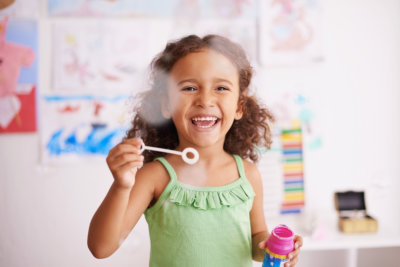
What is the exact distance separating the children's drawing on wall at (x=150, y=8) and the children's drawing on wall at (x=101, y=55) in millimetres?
36

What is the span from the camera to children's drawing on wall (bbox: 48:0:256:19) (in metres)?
1.10

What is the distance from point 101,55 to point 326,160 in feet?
2.97

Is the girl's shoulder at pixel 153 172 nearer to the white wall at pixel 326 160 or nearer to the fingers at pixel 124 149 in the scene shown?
the fingers at pixel 124 149

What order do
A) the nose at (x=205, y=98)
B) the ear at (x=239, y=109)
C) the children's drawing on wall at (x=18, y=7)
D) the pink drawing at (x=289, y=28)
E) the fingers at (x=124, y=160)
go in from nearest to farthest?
the fingers at (x=124, y=160)
the nose at (x=205, y=98)
the ear at (x=239, y=109)
the children's drawing on wall at (x=18, y=7)
the pink drawing at (x=289, y=28)

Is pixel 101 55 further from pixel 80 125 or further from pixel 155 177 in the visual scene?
pixel 155 177

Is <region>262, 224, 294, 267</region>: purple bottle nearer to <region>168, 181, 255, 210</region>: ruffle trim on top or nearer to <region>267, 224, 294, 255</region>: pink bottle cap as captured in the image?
<region>267, 224, 294, 255</region>: pink bottle cap

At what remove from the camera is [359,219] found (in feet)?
3.68

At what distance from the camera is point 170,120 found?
0.72 m

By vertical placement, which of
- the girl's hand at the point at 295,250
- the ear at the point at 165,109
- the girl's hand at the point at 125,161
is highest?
the ear at the point at 165,109

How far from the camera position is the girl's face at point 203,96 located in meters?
0.60

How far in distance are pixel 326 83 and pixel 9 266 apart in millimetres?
1277

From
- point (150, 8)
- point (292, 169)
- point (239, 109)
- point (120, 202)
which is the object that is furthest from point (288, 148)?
point (120, 202)

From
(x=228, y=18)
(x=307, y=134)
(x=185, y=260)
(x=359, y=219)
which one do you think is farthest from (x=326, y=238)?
(x=228, y=18)

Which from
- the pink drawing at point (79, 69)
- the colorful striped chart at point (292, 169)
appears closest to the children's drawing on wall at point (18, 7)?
the pink drawing at point (79, 69)
